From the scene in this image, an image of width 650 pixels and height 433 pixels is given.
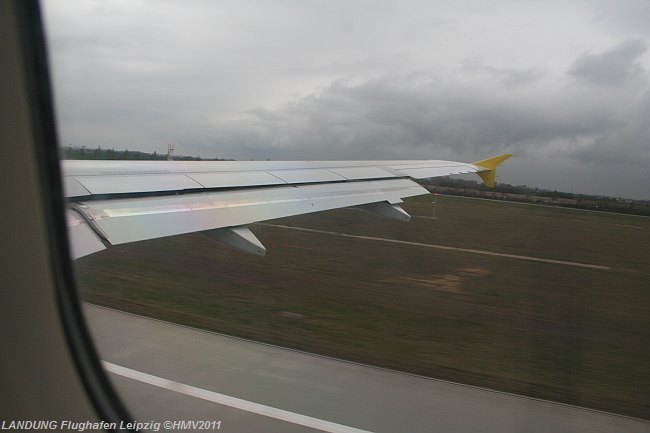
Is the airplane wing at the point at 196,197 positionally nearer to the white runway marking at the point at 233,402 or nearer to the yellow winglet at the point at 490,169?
the white runway marking at the point at 233,402

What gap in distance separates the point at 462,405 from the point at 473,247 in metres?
7.78

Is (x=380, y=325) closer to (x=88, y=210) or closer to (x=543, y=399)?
(x=543, y=399)

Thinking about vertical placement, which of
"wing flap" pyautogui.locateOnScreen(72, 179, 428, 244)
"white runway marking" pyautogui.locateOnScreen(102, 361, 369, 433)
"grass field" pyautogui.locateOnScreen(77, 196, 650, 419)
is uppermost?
"wing flap" pyautogui.locateOnScreen(72, 179, 428, 244)

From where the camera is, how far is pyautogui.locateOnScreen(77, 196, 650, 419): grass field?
4.29 m

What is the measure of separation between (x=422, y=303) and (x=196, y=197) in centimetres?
319

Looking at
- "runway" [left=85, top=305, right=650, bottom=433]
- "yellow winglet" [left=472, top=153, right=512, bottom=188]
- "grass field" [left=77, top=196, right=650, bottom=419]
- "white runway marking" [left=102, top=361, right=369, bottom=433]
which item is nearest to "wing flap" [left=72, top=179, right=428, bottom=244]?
"grass field" [left=77, top=196, right=650, bottom=419]

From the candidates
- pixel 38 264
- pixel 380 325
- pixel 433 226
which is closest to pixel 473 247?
pixel 433 226

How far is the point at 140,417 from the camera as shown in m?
2.70

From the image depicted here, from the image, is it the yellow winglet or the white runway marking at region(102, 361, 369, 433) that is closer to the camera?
the white runway marking at region(102, 361, 369, 433)

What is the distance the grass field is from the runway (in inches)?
11.5

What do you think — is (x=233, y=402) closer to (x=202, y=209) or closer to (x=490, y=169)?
(x=202, y=209)

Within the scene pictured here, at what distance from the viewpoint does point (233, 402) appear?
3.27 meters

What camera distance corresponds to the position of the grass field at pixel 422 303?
429 centimetres

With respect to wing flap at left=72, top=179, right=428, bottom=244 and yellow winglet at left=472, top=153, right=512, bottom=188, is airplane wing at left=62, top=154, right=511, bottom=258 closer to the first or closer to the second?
wing flap at left=72, top=179, right=428, bottom=244
